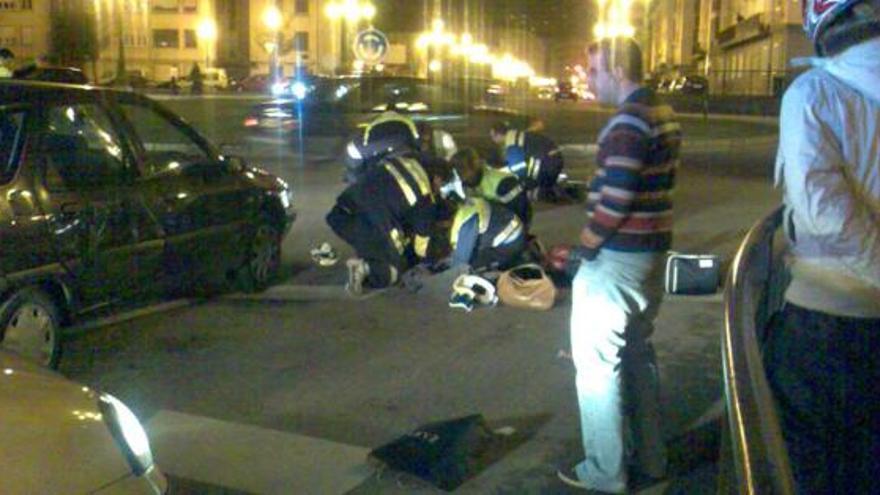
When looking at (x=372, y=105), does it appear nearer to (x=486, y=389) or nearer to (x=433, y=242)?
(x=433, y=242)

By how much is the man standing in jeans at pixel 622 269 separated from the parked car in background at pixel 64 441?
1.94m

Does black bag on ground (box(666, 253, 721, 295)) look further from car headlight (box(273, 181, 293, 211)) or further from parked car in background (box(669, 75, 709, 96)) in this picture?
parked car in background (box(669, 75, 709, 96))

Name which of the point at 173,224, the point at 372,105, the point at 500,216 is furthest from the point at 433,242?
the point at 372,105

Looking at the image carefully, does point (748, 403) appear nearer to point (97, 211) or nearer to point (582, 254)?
point (582, 254)

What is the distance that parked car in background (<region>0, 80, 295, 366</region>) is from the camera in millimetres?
6762

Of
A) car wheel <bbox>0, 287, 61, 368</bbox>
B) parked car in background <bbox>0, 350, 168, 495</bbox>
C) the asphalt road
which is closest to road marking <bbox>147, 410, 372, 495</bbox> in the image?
the asphalt road

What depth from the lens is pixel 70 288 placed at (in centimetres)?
708

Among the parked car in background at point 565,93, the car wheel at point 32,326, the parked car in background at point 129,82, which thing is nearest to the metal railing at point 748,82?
the parked car in background at point 565,93

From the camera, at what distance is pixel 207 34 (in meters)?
85.3

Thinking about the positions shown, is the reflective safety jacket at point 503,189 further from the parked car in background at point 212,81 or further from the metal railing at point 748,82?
the parked car in background at point 212,81

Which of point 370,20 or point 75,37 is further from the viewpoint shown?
point 75,37

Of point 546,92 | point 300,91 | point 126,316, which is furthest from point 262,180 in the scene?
point 546,92

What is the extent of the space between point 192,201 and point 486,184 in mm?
2791

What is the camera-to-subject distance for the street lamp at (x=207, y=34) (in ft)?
278
